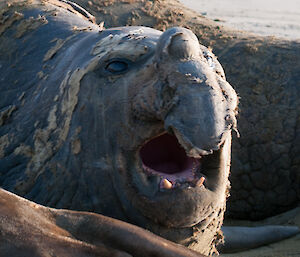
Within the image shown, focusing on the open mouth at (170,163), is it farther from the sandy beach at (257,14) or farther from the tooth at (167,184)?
the sandy beach at (257,14)

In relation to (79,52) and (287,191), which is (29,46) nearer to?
(79,52)

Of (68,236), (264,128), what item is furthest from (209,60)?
(264,128)

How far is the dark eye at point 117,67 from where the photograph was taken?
8.42 ft

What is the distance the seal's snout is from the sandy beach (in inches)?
356

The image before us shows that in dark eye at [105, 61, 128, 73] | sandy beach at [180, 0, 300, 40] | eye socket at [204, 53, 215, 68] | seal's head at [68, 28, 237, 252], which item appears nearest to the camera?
seal's head at [68, 28, 237, 252]

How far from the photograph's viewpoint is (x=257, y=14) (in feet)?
46.4

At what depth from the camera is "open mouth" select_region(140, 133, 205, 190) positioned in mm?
2303

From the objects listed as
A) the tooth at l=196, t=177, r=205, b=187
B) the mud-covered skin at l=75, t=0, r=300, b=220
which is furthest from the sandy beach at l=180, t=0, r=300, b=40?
the tooth at l=196, t=177, r=205, b=187

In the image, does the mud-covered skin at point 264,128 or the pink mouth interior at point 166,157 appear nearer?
the pink mouth interior at point 166,157

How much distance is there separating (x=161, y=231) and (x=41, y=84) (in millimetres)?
1129

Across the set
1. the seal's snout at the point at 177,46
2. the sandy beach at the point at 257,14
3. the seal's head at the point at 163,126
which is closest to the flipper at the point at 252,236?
the seal's head at the point at 163,126

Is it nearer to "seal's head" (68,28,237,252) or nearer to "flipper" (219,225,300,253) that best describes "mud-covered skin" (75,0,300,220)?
"flipper" (219,225,300,253)

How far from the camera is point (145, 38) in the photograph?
2.62 meters

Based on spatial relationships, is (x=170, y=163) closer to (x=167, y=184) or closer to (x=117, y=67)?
(x=167, y=184)
